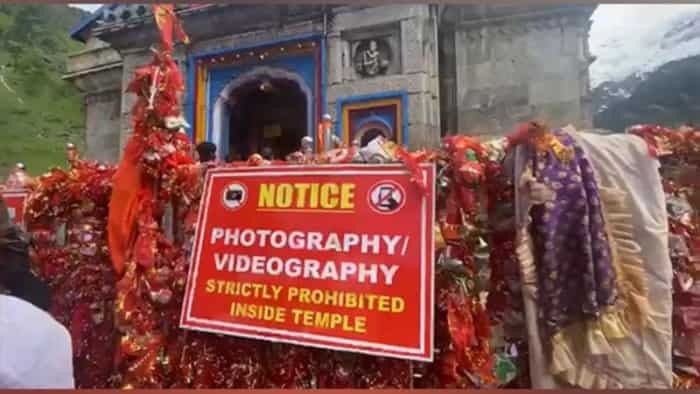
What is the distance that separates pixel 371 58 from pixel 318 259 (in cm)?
144

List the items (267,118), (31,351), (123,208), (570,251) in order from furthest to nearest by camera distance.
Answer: (267,118) → (123,208) → (570,251) → (31,351)

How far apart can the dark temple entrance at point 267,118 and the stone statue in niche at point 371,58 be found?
1.20ft

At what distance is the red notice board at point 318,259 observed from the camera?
1.51 m

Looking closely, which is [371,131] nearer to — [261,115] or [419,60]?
[419,60]

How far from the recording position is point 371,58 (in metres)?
2.64

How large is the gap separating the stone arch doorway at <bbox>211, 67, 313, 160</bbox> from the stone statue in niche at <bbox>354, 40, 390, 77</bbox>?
33 cm

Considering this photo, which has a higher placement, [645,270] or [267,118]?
[267,118]

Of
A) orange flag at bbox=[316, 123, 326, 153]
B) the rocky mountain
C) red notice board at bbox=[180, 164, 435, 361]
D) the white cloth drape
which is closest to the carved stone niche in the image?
orange flag at bbox=[316, 123, 326, 153]

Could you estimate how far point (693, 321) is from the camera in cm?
153

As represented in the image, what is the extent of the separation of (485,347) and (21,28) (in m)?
2.38

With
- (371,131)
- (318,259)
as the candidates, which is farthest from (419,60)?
(318,259)

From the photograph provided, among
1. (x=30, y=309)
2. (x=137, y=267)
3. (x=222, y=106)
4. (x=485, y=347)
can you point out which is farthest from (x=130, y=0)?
(x=485, y=347)

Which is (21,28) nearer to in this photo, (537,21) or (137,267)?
(137,267)

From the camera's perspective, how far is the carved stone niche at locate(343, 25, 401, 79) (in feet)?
8.40
